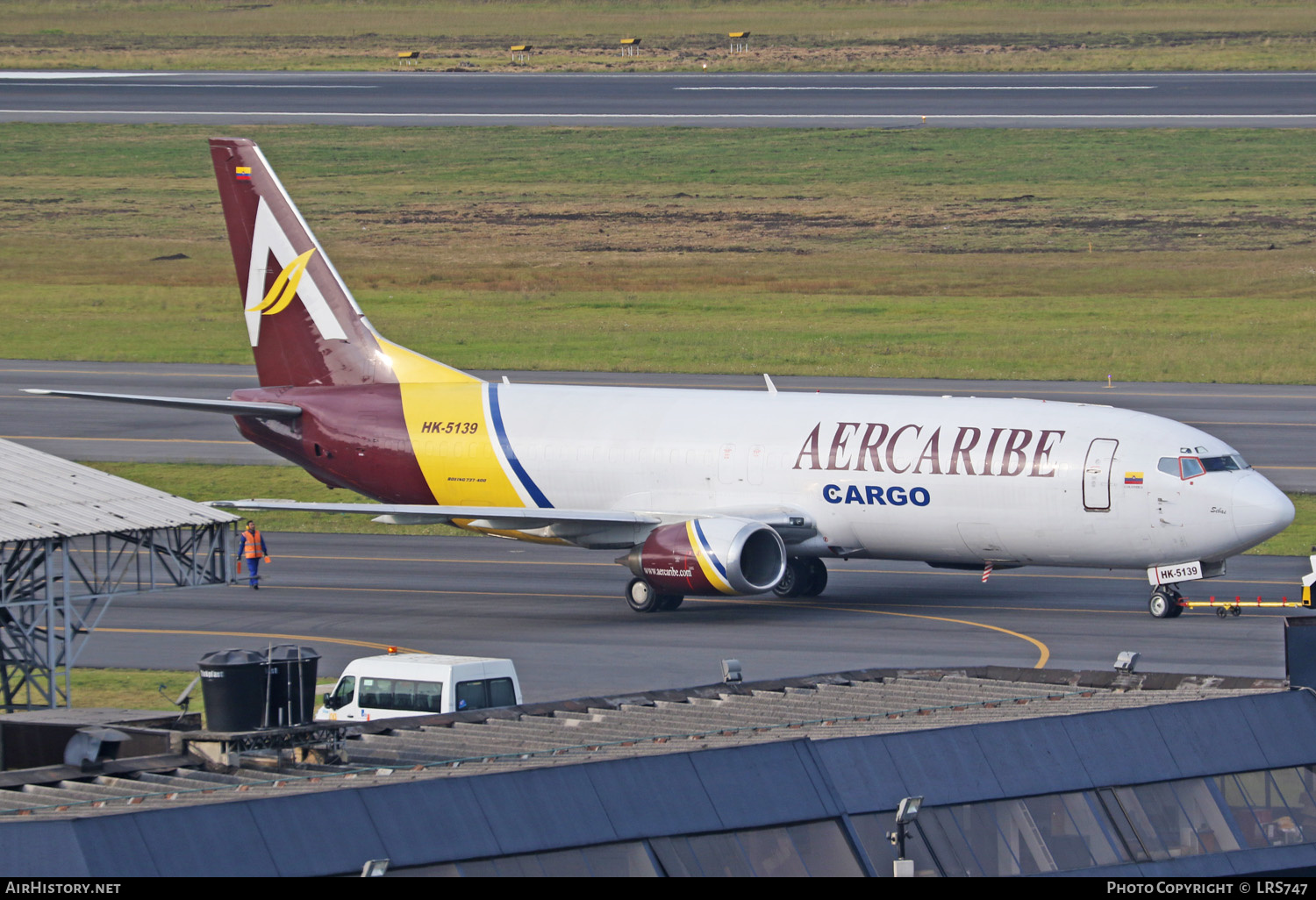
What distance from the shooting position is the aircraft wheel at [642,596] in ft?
148

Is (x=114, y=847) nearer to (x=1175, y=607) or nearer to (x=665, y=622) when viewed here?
(x=665, y=622)

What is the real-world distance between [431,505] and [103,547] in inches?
425

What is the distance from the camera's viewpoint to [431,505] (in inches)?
1934

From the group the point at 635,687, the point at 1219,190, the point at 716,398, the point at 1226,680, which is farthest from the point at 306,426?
the point at 1219,190

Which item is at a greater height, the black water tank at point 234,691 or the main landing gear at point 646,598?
the main landing gear at point 646,598

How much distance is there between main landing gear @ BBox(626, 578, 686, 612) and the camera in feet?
148

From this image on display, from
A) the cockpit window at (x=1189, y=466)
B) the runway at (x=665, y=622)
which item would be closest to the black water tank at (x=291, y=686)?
the runway at (x=665, y=622)

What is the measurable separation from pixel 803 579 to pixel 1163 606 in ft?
29.6

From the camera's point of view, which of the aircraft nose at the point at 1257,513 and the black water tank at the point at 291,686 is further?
the aircraft nose at the point at 1257,513

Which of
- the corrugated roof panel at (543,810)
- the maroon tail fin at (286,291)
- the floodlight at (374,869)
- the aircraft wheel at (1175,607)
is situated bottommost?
the floodlight at (374,869)

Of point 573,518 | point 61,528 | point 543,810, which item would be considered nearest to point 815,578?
point 573,518

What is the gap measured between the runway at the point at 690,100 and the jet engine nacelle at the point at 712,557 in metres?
85.3

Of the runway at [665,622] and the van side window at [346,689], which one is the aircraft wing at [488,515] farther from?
the van side window at [346,689]
